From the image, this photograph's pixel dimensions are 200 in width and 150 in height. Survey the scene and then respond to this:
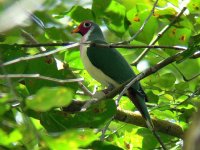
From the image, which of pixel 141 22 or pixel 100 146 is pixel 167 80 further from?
pixel 100 146

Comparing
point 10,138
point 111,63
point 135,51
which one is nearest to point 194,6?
point 135,51

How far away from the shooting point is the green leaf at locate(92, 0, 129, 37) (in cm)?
302

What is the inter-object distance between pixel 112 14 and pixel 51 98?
177 centimetres

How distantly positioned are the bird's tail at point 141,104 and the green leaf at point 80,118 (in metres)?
0.95

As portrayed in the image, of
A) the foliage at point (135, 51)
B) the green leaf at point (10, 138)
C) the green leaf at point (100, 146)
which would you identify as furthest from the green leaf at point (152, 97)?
the green leaf at point (10, 138)

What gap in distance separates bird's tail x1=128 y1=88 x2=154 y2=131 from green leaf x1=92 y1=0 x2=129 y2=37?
494 millimetres

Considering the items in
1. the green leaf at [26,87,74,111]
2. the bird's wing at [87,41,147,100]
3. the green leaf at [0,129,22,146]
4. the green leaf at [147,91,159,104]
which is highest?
the green leaf at [26,87,74,111]

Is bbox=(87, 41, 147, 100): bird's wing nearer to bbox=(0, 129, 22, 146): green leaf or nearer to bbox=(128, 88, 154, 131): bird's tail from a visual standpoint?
bbox=(128, 88, 154, 131): bird's tail

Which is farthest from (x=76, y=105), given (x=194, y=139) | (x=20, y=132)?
(x=194, y=139)

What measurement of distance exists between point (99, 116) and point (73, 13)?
1.25 meters

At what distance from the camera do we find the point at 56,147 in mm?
1370

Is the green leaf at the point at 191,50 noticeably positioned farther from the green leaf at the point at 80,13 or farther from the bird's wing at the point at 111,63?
the bird's wing at the point at 111,63

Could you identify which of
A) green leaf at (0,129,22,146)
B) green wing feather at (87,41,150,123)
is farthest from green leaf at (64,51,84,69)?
green leaf at (0,129,22,146)

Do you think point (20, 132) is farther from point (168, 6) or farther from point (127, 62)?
point (127, 62)
